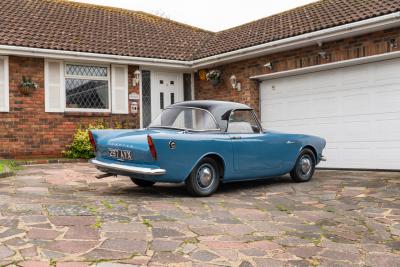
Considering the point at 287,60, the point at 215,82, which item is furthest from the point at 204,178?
the point at 215,82

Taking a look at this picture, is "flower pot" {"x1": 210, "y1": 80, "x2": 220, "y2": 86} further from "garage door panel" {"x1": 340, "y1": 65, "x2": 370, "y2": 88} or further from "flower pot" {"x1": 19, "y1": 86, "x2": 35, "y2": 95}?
"flower pot" {"x1": 19, "y1": 86, "x2": 35, "y2": 95}

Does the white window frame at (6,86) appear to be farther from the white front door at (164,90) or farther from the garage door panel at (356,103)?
the garage door panel at (356,103)

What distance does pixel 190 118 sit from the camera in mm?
6688

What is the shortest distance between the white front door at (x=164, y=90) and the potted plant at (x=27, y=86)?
3.81 meters

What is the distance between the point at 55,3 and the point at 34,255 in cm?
1390

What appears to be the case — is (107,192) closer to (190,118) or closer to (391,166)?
(190,118)

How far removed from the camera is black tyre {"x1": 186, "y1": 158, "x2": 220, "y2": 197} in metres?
6.26

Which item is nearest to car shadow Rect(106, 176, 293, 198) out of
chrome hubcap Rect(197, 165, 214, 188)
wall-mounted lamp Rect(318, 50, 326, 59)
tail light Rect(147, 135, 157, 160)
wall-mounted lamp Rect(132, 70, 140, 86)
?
chrome hubcap Rect(197, 165, 214, 188)

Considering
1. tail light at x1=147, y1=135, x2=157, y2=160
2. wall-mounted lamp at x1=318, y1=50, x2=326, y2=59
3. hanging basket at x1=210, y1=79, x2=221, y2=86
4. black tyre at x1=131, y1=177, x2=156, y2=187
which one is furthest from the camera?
hanging basket at x1=210, y1=79, x2=221, y2=86

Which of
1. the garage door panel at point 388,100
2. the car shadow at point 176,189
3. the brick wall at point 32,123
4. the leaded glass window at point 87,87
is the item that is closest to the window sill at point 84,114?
the brick wall at point 32,123

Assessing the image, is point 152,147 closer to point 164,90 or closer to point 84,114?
point 84,114

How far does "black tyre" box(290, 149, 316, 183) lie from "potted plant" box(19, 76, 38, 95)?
7.50 meters

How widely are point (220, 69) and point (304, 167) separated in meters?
6.51

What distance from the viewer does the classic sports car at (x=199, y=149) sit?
5918mm
